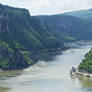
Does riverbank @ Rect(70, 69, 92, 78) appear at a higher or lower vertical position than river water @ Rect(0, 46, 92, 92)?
higher

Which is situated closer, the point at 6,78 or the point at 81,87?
the point at 81,87

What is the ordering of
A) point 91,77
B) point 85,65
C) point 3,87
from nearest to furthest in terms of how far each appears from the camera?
point 3,87 < point 91,77 < point 85,65

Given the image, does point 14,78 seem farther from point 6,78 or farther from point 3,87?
point 3,87

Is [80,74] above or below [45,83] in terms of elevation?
above

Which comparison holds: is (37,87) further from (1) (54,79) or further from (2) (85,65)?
(2) (85,65)

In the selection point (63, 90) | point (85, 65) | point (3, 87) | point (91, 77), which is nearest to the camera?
point (63, 90)

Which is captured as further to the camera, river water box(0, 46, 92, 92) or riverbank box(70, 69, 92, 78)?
riverbank box(70, 69, 92, 78)

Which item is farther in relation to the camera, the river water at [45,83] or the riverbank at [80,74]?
the riverbank at [80,74]

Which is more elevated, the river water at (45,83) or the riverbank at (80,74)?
the riverbank at (80,74)

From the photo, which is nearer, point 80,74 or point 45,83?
point 45,83

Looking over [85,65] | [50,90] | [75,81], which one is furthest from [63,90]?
[85,65]

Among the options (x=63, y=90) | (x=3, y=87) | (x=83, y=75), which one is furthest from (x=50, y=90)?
(x=83, y=75)
